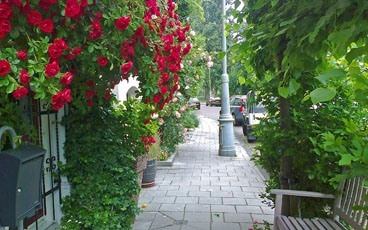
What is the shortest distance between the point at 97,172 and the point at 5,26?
1.86m

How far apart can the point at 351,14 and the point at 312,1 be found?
0.61 feet

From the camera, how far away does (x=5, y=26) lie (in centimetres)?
183

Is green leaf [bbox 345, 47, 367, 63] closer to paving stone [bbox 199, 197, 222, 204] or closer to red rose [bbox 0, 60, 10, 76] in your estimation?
red rose [bbox 0, 60, 10, 76]

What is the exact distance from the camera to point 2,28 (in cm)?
182

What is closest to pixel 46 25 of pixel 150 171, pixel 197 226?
pixel 197 226

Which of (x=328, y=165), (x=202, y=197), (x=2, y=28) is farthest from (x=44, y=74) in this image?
(x=202, y=197)

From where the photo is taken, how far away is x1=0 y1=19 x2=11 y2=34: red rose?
182cm

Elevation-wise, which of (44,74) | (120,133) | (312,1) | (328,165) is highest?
(312,1)

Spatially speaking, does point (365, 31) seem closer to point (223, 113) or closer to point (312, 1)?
point (312, 1)

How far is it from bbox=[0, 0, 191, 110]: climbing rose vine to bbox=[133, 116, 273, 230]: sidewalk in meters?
2.04

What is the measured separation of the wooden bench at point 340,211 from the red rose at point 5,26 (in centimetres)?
249

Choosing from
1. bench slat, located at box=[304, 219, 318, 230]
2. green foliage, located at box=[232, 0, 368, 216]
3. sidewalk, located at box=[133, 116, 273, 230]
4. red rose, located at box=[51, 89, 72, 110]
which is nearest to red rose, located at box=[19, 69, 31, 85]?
red rose, located at box=[51, 89, 72, 110]

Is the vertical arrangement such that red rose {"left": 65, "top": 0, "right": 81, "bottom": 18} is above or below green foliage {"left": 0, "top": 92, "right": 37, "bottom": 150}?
above

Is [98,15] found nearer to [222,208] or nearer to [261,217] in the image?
[261,217]
